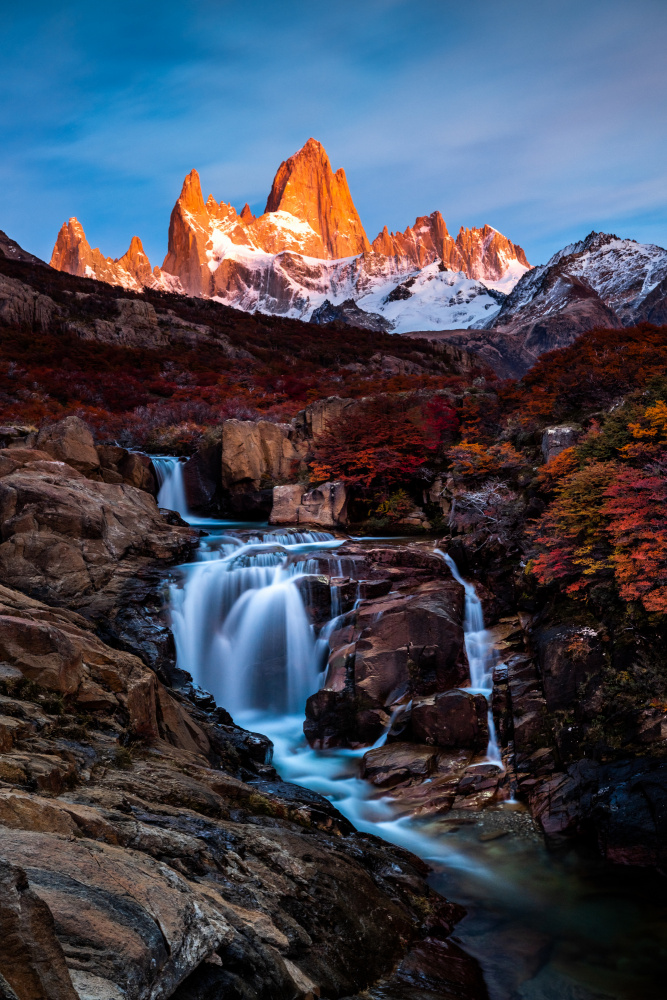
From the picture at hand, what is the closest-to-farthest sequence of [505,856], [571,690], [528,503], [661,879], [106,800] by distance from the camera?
[106,800] < [661,879] < [505,856] < [571,690] < [528,503]

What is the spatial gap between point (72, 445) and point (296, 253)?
514 feet

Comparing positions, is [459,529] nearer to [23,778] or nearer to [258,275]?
[23,778]

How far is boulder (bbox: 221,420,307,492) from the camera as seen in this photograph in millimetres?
20250

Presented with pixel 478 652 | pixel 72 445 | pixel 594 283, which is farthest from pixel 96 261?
pixel 478 652

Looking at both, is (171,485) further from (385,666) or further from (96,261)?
(96,261)

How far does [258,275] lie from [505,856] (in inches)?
6218

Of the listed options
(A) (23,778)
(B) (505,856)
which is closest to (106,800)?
(A) (23,778)

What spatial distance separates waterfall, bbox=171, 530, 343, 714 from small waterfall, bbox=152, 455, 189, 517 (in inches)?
243

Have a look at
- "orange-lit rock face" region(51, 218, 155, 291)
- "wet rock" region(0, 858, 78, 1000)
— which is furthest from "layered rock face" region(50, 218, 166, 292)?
"wet rock" region(0, 858, 78, 1000)

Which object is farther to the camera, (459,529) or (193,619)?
(459,529)

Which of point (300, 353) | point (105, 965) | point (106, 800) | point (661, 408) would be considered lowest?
point (106, 800)

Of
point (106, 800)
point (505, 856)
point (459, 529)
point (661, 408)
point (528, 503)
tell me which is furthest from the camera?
point (459, 529)

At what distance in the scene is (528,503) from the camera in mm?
13422

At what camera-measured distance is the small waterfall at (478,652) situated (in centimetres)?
960
